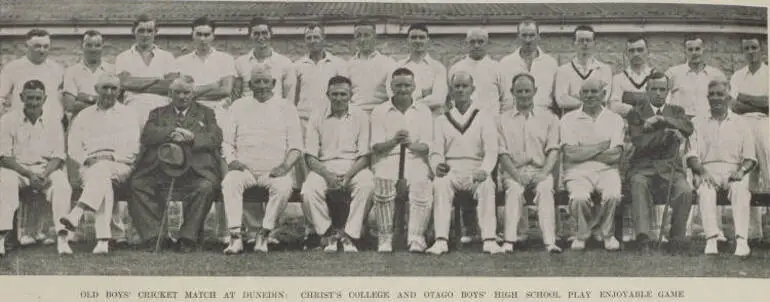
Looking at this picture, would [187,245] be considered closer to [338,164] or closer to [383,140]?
[338,164]

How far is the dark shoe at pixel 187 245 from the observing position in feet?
22.4

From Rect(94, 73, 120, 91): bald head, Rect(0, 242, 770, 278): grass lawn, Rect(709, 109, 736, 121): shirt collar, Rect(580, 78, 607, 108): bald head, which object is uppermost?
Rect(94, 73, 120, 91): bald head

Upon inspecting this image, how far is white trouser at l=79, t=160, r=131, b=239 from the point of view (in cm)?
681

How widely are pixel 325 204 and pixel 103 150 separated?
144 centimetres

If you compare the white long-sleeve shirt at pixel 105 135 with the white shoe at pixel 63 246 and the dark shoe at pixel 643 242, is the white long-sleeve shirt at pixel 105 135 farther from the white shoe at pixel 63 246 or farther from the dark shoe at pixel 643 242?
the dark shoe at pixel 643 242

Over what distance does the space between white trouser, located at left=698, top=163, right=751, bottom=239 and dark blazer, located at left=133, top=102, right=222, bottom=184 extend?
311 cm

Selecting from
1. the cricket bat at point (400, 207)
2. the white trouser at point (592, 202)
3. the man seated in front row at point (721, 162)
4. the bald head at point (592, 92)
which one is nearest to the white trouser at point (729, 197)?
the man seated in front row at point (721, 162)

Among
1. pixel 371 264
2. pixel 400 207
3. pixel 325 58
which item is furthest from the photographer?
pixel 325 58

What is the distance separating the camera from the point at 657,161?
7.07 meters

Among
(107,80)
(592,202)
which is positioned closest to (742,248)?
(592,202)

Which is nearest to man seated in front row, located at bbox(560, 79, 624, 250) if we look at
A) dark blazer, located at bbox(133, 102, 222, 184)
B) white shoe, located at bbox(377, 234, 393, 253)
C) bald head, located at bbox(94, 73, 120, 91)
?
white shoe, located at bbox(377, 234, 393, 253)

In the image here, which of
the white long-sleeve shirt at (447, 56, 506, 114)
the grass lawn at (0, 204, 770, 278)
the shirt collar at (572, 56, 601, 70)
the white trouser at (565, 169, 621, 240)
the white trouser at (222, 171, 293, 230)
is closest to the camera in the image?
the grass lawn at (0, 204, 770, 278)

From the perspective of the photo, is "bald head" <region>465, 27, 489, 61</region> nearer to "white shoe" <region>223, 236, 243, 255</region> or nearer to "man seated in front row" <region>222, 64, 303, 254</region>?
"man seated in front row" <region>222, 64, 303, 254</region>

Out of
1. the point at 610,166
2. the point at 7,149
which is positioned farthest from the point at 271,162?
the point at 610,166
